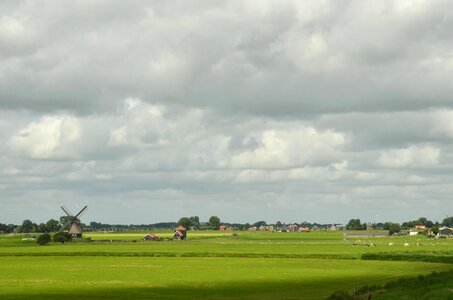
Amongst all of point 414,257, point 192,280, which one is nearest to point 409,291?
point 192,280

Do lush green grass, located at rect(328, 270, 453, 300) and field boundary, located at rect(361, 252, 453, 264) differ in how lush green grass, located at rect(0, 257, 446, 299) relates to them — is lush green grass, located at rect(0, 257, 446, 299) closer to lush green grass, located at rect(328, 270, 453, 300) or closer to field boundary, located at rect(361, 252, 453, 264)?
lush green grass, located at rect(328, 270, 453, 300)

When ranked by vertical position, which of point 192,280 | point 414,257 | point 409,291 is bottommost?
point 409,291

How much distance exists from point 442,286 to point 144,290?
25604 mm

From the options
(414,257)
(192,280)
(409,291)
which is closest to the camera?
(409,291)

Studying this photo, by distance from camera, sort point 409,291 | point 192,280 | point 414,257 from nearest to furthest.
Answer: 1. point 409,291
2. point 192,280
3. point 414,257

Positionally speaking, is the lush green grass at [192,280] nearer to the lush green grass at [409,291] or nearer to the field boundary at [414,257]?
the lush green grass at [409,291]

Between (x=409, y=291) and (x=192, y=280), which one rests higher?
(x=192, y=280)

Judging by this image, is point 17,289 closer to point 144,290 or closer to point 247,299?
point 144,290

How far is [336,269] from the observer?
295ft

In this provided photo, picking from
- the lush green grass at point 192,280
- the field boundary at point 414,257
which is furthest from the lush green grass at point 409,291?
the field boundary at point 414,257

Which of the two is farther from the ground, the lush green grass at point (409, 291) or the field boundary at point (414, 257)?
the field boundary at point (414, 257)

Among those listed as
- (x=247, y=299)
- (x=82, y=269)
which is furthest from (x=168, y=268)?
(x=247, y=299)

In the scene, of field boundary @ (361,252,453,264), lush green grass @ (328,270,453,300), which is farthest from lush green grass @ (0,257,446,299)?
field boundary @ (361,252,453,264)

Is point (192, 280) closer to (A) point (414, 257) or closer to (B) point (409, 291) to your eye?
(B) point (409, 291)
